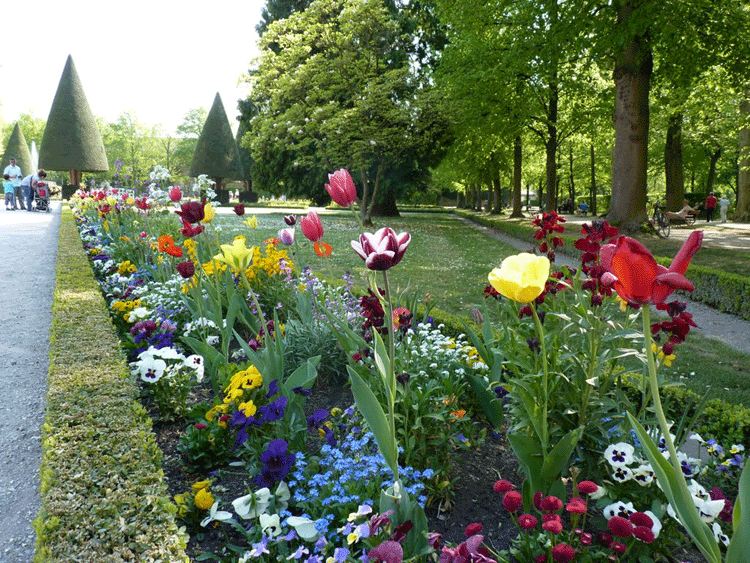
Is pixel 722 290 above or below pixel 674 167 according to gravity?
below

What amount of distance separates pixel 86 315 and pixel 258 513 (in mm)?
Answer: 3300

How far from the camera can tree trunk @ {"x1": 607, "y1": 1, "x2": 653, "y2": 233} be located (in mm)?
12805

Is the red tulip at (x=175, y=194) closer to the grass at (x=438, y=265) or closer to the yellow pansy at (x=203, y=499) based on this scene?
the grass at (x=438, y=265)

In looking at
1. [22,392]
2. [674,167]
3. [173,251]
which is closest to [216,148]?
[674,167]

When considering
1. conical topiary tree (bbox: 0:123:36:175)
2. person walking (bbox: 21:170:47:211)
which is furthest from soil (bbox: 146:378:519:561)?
conical topiary tree (bbox: 0:123:36:175)

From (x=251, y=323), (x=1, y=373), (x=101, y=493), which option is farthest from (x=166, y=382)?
(x=1, y=373)

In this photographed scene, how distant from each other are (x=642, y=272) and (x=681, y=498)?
58 centimetres

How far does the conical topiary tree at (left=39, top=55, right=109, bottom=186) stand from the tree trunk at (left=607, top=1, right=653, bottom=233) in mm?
26408

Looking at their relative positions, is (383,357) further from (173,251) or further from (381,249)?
(173,251)

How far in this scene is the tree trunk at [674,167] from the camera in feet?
73.5

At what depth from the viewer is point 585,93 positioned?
754 inches

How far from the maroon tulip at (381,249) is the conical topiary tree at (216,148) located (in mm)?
40556

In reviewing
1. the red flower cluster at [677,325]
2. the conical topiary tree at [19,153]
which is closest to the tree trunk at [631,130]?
the red flower cluster at [677,325]

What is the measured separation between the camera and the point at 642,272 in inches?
48.9
